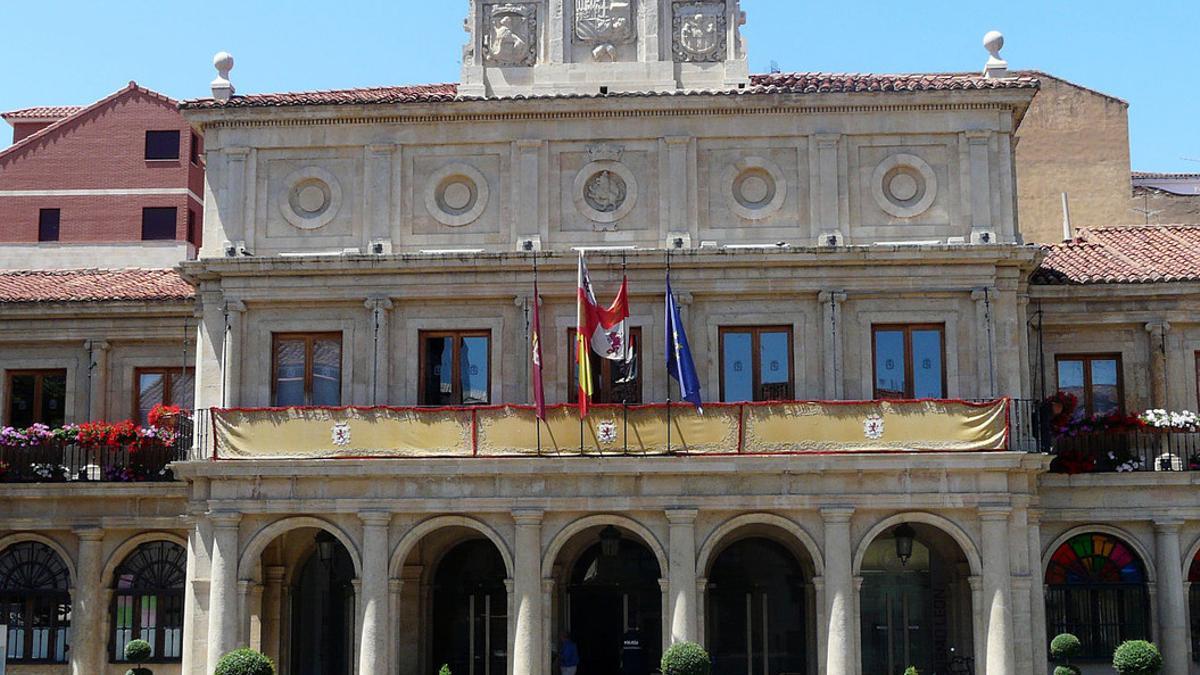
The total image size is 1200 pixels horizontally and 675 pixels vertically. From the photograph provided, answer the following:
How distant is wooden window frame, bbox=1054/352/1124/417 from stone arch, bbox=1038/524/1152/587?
261 centimetres

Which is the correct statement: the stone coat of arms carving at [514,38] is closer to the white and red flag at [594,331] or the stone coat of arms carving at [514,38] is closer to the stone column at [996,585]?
the white and red flag at [594,331]

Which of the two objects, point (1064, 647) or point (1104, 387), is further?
point (1104, 387)

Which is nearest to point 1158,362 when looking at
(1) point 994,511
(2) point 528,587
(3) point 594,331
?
(1) point 994,511

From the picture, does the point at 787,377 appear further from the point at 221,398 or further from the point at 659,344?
the point at 221,398

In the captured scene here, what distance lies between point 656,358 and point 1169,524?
10.4 meters

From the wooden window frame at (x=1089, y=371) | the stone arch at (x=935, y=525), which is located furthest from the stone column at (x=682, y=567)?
the wooden window frame at (x=1089, y=371)

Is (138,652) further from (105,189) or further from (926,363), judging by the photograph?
(105,189)

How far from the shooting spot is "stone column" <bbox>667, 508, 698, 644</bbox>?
3011 centimetres

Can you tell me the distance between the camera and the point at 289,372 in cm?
3247

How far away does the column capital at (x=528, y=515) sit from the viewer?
99.8 ft

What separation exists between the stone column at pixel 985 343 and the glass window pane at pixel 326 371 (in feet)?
39.7

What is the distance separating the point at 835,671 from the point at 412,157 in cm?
1260

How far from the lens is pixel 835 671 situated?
97.6 feet

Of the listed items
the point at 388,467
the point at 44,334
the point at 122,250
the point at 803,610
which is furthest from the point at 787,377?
the point at 122,250
